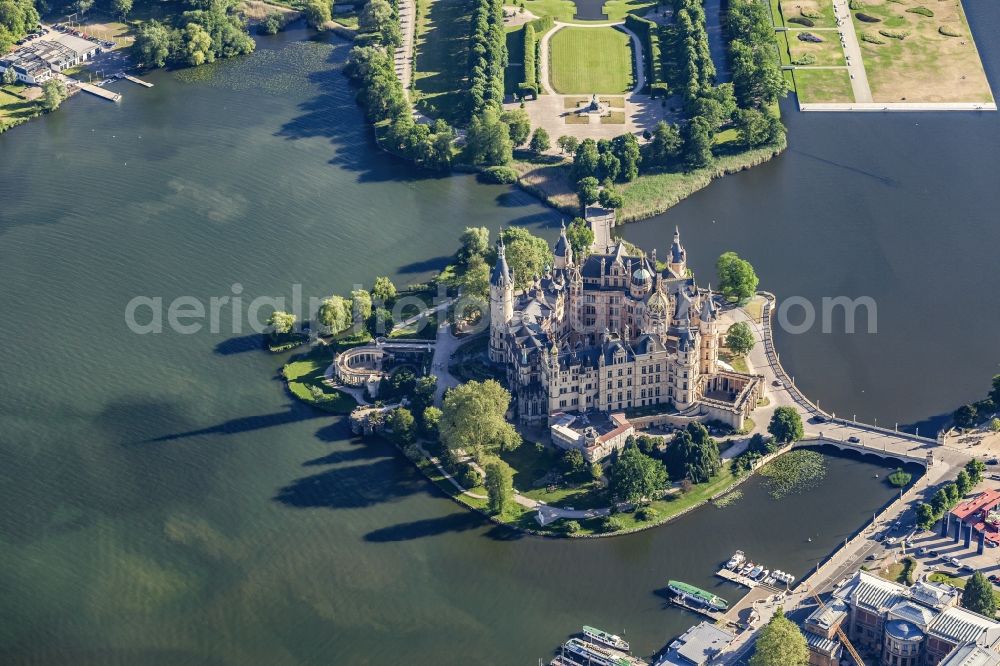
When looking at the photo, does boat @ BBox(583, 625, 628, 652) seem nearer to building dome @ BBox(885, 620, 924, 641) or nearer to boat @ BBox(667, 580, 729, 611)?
boat @ BBox(667, 580, 729, 611)

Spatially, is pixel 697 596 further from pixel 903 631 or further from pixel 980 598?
pixel 980 598

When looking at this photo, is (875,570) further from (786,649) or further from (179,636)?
(179,636)

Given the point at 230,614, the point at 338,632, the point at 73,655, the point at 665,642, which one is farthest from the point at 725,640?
the point at 73,655

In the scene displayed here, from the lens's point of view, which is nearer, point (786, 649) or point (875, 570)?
point (786, 649)

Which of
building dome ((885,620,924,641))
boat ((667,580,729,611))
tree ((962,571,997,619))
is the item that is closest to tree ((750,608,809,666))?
building dome ((885,620,924,641))

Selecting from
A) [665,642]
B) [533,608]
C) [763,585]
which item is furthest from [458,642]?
[763,585]
